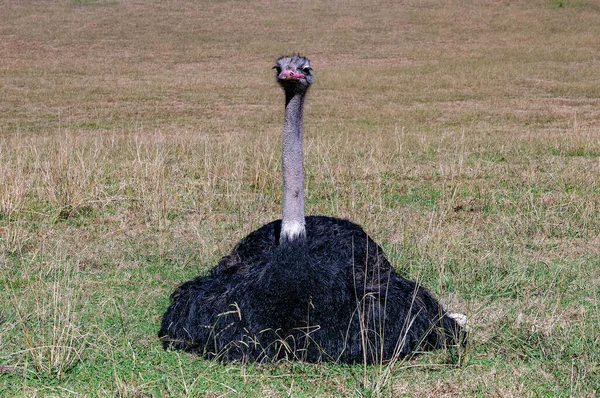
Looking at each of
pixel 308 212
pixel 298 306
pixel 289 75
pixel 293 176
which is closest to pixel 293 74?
pixel 289 75

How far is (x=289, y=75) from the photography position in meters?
5.09

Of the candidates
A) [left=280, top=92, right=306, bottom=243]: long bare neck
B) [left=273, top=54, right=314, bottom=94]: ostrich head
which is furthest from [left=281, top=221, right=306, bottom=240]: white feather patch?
[left=273, top=54, right=314, bottom=94]: ostrich head

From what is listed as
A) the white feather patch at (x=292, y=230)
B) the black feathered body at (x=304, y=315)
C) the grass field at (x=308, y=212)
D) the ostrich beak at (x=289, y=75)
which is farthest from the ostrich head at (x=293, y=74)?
the grass field at (x=308, y=212)

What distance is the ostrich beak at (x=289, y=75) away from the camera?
5074 millimetres

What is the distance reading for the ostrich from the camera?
4637 millimetres

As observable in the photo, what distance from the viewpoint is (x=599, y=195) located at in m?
9.03

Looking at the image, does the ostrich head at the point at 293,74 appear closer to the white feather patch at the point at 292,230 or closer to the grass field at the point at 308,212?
the white feather patch at the point at 292,230

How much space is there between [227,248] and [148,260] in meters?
0.64

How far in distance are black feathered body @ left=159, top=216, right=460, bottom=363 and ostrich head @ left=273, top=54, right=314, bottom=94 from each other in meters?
0.94

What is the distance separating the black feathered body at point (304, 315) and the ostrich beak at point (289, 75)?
0.96m

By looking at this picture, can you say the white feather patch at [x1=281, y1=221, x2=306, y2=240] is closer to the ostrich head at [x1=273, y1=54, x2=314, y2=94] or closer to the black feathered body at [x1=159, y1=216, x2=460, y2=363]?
the black feathered body at [x1=159, y1=216, x2=460, y2=363]

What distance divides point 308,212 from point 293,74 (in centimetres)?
339

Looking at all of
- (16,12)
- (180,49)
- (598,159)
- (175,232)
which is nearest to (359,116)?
(598,159)

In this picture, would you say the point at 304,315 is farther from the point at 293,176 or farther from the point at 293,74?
the point at 293,74
